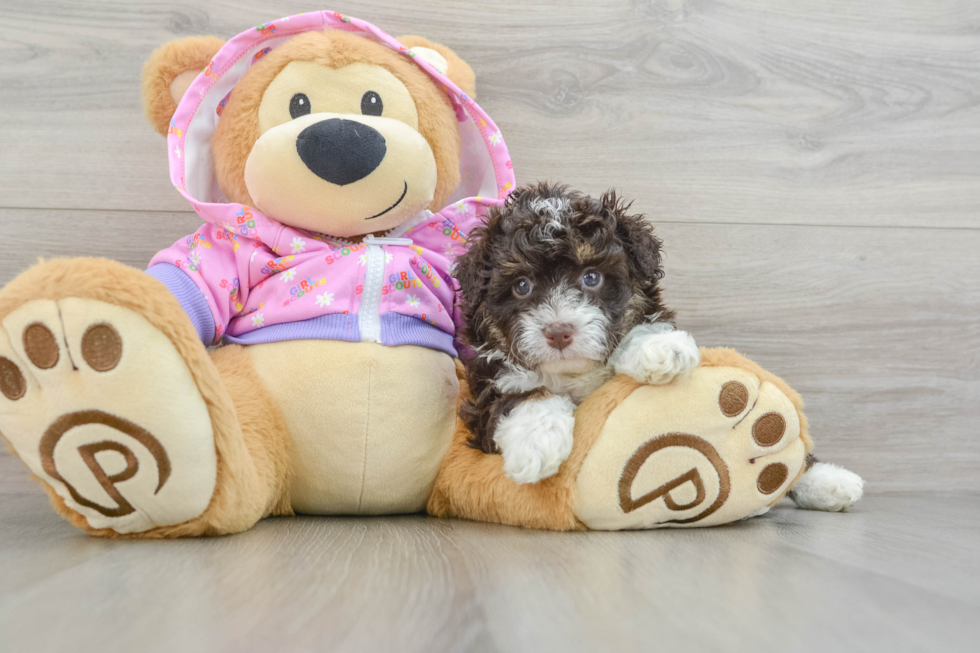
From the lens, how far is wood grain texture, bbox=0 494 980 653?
1.94 ft

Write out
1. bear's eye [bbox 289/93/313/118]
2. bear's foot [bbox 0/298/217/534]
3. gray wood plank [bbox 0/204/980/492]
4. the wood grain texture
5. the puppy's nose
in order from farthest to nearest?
gray wood plank [bbox 0/204/980/492]
bear's eye [bbox 289/93/313/118]
the puppy's nose
bear's foot [bbox 0/298/217/534]
the wood grain texture

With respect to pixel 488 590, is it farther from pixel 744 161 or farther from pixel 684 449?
pixel 744 161

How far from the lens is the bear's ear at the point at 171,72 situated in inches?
49.2

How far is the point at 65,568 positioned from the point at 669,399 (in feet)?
2.57

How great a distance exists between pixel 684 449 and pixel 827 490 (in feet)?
1.47

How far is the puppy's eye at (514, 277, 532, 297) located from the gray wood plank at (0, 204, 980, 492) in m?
0.68

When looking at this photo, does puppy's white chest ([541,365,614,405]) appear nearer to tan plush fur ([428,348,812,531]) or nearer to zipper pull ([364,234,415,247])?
tan plush fur ([428,348,812,531])

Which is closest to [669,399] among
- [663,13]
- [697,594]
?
[697,594]

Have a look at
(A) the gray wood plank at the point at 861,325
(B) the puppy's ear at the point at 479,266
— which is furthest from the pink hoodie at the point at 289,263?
(A) the gray wood plank at the point at 861,325

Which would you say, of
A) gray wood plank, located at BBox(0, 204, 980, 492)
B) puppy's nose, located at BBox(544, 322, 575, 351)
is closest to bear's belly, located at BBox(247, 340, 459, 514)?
puppy's nose, located at BBox(544, 322, 575, 351)

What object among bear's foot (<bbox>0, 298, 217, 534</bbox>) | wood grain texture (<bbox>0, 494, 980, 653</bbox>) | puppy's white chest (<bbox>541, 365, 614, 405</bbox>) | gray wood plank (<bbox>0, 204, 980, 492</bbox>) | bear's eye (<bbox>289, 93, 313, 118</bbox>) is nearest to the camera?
wood grain texture (<bbox>0, 494, 980, 653</bbox>)

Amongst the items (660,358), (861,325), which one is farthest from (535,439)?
(861,325)

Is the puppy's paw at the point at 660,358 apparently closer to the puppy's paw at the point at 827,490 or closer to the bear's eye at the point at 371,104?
the puppy's paw at the point at 827,490

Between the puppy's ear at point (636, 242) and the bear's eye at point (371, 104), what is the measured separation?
0.43m
